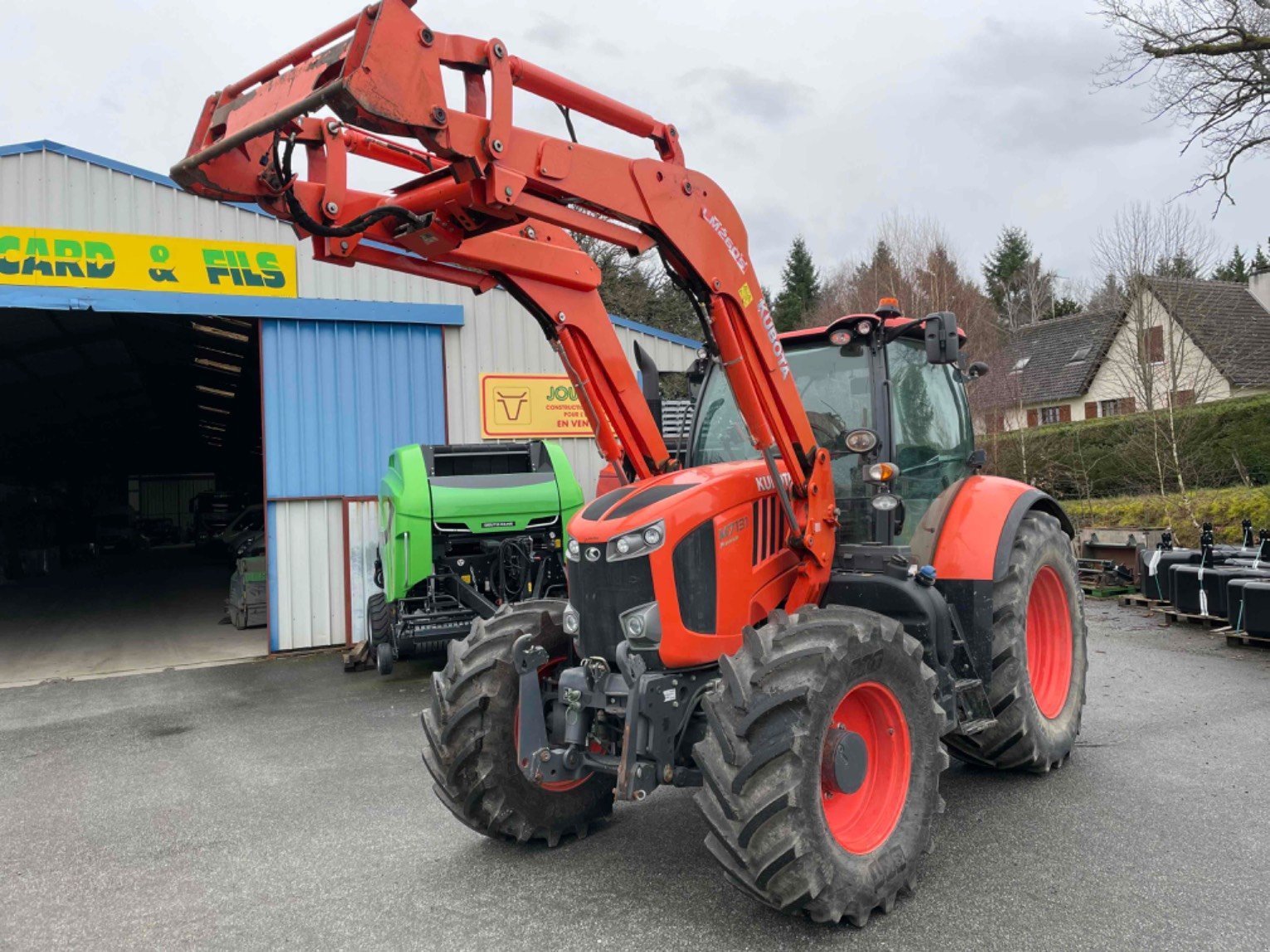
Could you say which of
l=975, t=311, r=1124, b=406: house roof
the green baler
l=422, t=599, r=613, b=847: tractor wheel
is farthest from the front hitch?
l=975, t=311, r=1124, b=406: house roof

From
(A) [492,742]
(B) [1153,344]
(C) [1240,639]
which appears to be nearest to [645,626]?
(A) [492,742]

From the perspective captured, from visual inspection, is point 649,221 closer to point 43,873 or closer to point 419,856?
point 419,856

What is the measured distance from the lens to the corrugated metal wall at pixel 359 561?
1033 cm

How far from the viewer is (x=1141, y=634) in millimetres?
9086

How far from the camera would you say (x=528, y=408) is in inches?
451

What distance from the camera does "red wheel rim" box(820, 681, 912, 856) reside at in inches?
139

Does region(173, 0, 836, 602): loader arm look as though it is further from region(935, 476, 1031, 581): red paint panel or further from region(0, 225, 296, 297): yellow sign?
A: region(0, 225, 296, 297): yellow sign

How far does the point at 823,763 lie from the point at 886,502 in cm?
125

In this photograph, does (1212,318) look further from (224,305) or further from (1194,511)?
(224,305)

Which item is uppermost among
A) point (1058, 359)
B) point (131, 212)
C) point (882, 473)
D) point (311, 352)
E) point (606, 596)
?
point (1058, 359)

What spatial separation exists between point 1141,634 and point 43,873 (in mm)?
9055

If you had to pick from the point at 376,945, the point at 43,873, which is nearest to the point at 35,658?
the point at 43,873

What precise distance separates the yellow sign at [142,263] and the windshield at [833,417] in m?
7.02

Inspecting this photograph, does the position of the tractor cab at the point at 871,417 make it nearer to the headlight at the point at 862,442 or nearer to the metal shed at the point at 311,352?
the headlight at the point at 862,442
